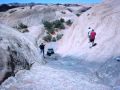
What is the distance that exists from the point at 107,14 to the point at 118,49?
31.1 feet

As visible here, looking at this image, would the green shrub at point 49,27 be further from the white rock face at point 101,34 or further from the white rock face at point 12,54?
the white rock face at point 12,54

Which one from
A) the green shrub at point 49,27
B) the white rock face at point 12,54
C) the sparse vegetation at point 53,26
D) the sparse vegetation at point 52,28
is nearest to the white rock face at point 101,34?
the white rock face at point 12,54

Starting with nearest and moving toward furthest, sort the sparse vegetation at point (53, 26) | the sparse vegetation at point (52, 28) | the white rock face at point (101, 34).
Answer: the white rock face at point (101, 34), the sparse vegetation at point (52, 28), the sparse vegetation at point (53, 26)

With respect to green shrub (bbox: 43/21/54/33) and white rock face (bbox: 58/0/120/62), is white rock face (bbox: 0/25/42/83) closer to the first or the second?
white rock face (bbox: 58/0/120/62)

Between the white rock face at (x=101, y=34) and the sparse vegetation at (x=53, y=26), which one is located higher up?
the white rock face at (x=101, y=34)

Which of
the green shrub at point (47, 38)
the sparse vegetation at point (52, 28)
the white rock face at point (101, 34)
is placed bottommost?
the green shrub at point (47, 38)

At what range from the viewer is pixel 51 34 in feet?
141

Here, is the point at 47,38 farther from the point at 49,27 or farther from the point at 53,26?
the point at 53,26

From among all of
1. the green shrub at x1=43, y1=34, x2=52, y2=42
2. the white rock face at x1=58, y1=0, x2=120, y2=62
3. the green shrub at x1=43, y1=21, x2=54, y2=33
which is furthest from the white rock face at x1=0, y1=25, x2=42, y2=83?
the green shrub at x1=43, y1=21, x2=54, y2=33

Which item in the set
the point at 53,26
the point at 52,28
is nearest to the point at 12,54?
the point at 52,28

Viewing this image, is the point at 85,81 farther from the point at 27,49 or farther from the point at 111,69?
the point at 27,49

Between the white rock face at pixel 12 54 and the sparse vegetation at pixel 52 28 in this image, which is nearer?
the white rock face at pixel 12 54

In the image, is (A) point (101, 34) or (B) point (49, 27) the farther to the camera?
(B) point (49, 27)

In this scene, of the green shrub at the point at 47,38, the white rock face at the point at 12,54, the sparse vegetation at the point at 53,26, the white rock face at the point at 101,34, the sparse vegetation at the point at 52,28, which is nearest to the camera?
the white rock face at the point at 12,54
